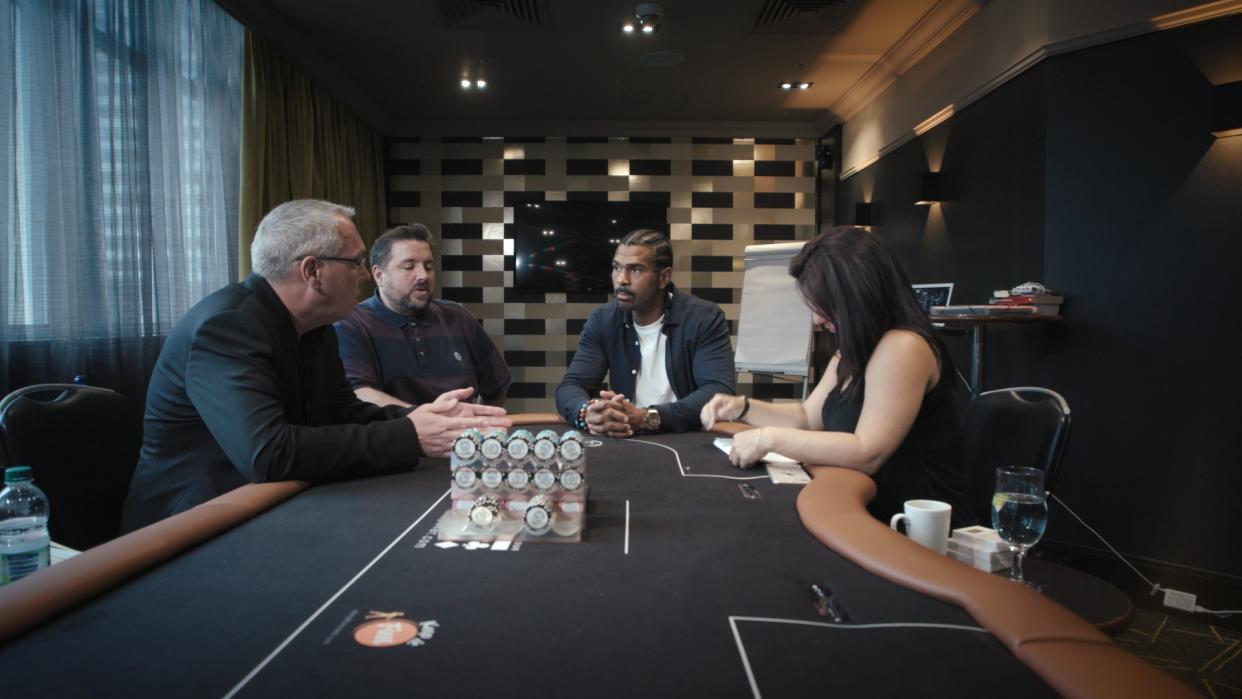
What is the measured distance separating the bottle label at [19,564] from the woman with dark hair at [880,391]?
137cm

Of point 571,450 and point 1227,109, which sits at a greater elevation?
point 1227,109

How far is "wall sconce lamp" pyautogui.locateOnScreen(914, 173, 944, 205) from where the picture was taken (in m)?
4.42

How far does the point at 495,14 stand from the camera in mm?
4195

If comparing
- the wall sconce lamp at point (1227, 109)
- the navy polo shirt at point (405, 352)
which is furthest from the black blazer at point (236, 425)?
the wall sconce lamp at point (1227, 109)

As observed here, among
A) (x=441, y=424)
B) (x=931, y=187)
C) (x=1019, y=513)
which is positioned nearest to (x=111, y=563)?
(x=441, y=424)

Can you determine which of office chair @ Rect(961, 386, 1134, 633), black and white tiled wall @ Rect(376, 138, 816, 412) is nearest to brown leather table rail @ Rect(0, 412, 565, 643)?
office chair @ Rect(961, 386, 1134, 633)

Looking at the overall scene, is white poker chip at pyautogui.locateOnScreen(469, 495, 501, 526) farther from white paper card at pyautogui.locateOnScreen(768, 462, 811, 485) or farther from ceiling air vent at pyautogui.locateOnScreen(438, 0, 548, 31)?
ceiling air vent at pyautogui.locateOnScreen(438, 0, 548, 31)

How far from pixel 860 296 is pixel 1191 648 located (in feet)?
6.79

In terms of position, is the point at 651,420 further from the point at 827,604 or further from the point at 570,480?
the point at 827,604

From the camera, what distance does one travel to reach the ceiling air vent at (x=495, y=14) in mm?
4047

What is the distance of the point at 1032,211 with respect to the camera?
3.51m

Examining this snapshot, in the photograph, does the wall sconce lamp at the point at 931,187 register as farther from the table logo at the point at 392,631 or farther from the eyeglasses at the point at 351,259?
the table logo at the point at 392,631

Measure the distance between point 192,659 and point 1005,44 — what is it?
4.41 meters

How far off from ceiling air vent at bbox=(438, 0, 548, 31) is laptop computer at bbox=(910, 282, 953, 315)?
2.87 m
